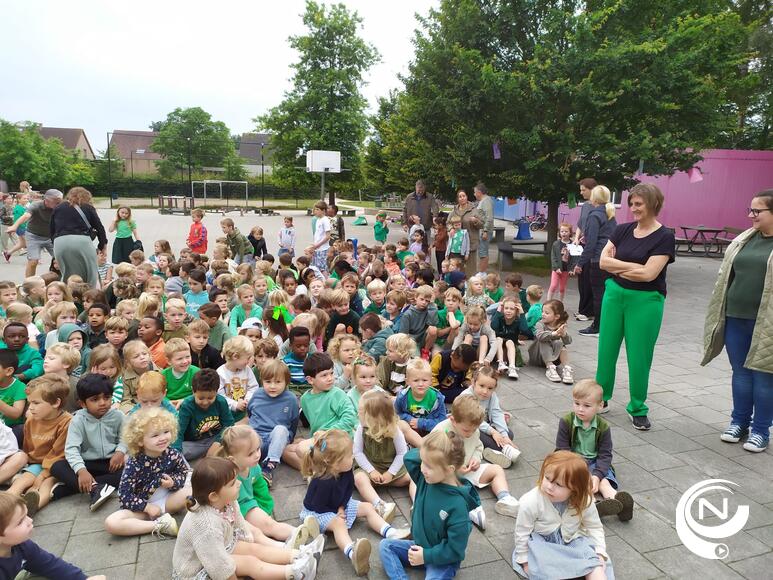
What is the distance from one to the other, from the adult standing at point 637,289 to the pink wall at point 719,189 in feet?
53.4

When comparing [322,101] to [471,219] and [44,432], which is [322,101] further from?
[44,432]

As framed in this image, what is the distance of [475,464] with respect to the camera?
Result: 386cm

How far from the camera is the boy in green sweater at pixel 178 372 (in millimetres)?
4566

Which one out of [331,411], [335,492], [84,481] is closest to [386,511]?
[335,492]

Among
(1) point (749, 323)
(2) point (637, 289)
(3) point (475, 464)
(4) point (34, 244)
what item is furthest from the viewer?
(4) point (34, 244)

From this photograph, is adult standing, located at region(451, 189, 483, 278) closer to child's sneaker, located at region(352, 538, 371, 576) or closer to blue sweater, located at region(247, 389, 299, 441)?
blue sweater, located at region(247, 389, 299, 441)

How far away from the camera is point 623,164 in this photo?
11367 mm

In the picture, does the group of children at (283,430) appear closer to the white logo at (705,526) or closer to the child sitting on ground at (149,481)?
the child sitting on ground at (149,481)

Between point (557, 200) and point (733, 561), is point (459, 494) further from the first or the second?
point (557, 200)

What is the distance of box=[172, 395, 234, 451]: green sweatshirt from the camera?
4.16 metres

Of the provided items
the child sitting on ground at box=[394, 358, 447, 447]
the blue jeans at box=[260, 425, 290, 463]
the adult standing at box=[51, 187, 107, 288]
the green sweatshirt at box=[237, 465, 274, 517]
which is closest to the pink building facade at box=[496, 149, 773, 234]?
the adult standing at box=[51, 187, 107, 288]

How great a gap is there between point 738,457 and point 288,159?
3165cm

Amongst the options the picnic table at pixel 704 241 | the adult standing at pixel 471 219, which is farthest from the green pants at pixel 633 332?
the picnic table at pixel 704 241

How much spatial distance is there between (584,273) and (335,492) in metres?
7.06
